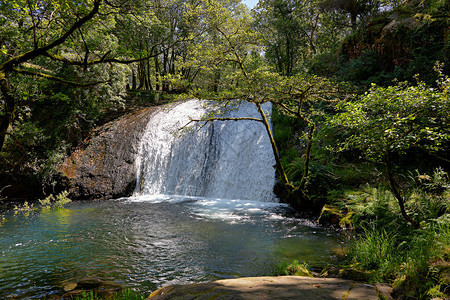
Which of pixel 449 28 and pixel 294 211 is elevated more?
pixel 449 28

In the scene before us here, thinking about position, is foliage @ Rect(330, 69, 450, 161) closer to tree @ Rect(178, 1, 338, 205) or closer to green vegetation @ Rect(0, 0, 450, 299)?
green vegetation @ Rect(0, 0, 450, 299)

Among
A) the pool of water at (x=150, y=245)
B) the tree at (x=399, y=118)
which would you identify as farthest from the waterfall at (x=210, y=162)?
the tree at (x=399, y=118)

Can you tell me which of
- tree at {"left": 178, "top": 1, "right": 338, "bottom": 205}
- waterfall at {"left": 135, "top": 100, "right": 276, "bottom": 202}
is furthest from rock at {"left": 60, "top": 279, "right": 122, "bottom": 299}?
waterfall at {"left": 135, "top": 100, "right": 276, "bottom": 202}

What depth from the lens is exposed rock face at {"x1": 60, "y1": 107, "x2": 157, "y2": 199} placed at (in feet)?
38.1

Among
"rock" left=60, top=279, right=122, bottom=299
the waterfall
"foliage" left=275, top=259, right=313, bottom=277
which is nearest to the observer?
"rock" left=60, top=279, right=122, bottom=299

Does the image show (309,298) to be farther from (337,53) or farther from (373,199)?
(337,53)

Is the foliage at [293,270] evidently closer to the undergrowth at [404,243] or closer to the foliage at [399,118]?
the undergrowth at [404,243]

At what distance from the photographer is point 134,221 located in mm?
8172

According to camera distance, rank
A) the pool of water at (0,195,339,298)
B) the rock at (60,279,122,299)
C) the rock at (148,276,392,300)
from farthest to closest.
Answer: the pool of water at (0,195,339,298) < the rock at (60,279,122,299) < the rock at (148,276,392,300)

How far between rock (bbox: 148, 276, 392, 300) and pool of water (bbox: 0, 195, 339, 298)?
161cm

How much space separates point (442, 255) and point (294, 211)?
594cm

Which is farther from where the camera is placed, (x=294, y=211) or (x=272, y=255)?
(x=294, y=211)

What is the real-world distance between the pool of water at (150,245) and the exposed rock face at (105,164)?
2.05 m

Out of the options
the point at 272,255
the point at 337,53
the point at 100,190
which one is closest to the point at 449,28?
the point at 337,53
